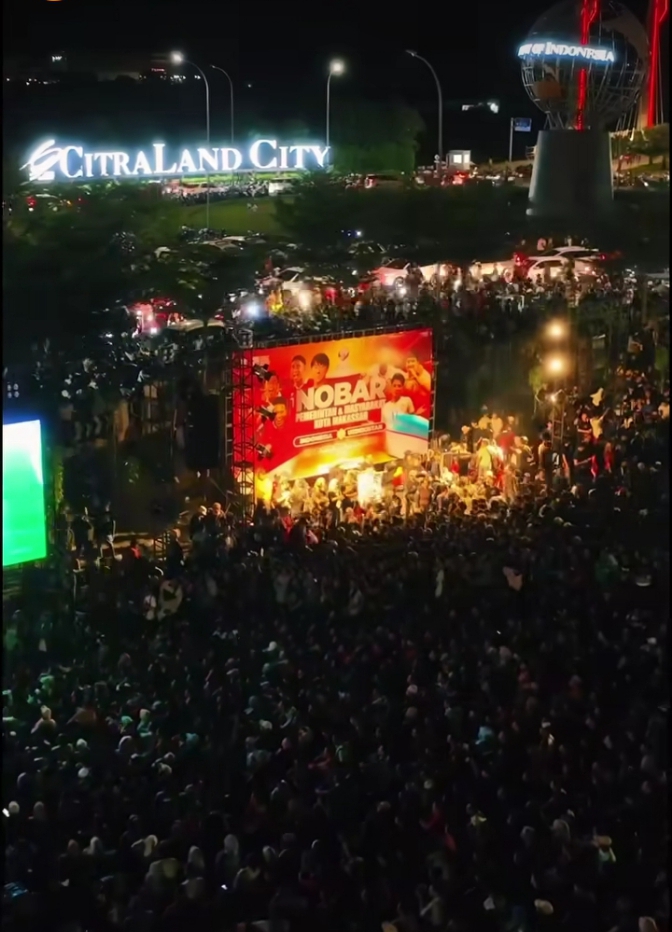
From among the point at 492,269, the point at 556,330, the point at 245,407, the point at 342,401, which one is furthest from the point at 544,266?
the point at 245,407

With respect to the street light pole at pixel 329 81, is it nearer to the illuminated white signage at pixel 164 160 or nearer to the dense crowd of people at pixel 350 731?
the illuminated white signage at pixel 164 160

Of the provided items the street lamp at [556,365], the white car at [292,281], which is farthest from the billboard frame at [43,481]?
the white car at [292,281]

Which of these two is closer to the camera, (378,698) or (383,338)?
(378,698)

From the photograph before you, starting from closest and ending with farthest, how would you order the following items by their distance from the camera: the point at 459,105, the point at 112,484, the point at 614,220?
the point at 112,484
the point at 614,220
the point at 459,105

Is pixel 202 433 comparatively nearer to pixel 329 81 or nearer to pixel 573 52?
pixel 573 52

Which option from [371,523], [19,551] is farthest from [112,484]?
[371,523]

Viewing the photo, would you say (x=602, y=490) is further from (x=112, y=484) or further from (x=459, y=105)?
(x=459, y=105)
